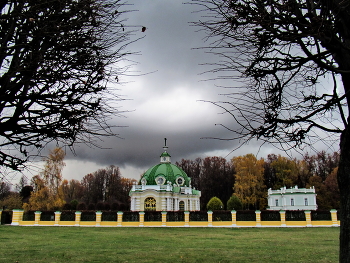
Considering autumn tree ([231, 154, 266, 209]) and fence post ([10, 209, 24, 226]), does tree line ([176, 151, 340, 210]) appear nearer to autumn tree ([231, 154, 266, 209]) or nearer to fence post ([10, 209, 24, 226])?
autumn tree ([231, 154, 266, 209])

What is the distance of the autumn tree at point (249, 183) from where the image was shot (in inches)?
1969

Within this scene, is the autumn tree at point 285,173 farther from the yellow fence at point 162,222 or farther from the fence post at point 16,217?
the fence post at point 16,217

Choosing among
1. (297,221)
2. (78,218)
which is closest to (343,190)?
(297,221)

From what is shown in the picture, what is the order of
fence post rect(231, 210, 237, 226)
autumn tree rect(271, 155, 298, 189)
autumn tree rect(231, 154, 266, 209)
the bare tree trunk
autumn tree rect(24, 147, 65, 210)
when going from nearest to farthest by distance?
the bare tree trunk → fence post rect(231, 210, 237, 226) → autumn tree rect(24, 147, 65, 210) → autumn tree rect(231, 154, 266, 209) → autumn tree rect(271, 155, 298, 189)

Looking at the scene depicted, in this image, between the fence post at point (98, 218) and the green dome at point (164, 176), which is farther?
the green dome at point (164, 176)

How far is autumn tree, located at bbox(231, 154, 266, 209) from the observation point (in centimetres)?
5000

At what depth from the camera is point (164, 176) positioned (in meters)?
43.3

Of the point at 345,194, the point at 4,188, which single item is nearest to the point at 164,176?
the point at 4,188

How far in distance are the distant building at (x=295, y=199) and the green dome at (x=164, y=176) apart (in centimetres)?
1435

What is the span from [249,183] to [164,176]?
15.5 m

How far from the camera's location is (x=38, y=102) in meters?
4.88

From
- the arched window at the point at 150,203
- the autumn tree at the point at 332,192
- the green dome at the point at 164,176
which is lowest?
the arched window at the point at 150,203

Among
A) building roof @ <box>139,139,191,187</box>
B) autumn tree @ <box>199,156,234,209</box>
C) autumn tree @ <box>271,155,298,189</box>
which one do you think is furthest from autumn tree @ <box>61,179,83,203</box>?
autumn tree @ <box>271,155,298,189</box>

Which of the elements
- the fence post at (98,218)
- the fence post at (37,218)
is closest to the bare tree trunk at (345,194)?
the fence post at (98,218)
